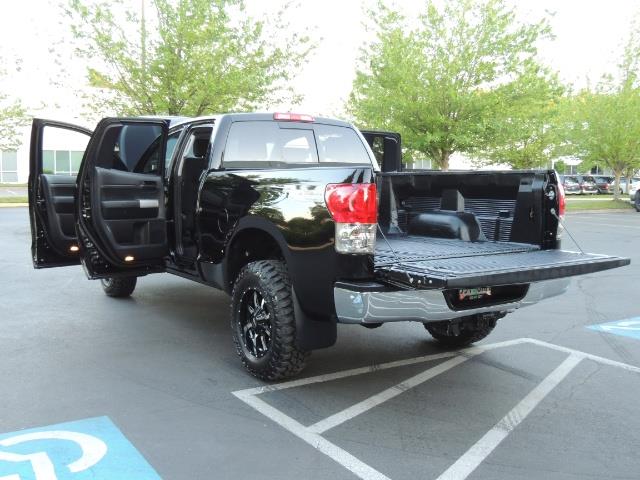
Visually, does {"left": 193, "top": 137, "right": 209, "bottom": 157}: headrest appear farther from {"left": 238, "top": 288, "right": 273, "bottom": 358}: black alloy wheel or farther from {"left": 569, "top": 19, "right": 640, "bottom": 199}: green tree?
{"left": 569, "top": 19, "right": 640, "bottom": 199}: green tree

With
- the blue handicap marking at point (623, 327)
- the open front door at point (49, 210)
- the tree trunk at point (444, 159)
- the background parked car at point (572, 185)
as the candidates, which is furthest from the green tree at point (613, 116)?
the open front door at point (49, 210)

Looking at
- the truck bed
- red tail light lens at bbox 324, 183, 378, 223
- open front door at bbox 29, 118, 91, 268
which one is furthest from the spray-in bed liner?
open front door at bbox 29, 118, 91, 268

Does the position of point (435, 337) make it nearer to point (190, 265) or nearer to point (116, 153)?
point (190, 265)

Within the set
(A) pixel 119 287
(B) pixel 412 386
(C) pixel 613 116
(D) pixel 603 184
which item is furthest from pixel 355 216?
(D) pixel 603 184

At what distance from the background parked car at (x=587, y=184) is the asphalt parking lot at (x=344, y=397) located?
43.8 metres

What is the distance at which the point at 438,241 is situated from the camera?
5004 mm

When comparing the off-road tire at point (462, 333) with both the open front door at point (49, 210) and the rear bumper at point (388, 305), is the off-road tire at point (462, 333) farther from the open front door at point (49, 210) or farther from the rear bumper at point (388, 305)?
the open front door at point (49, 210)

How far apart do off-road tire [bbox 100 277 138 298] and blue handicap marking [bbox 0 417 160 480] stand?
3.81 m

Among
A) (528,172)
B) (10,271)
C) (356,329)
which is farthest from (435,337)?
(10,271)

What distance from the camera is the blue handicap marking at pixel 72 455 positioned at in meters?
3.09

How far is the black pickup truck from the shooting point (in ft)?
12.3

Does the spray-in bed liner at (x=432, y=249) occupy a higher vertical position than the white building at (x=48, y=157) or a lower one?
lower

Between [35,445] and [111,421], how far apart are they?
466 mm

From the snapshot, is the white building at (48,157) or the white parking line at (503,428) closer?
the white parking line at (503,428)
